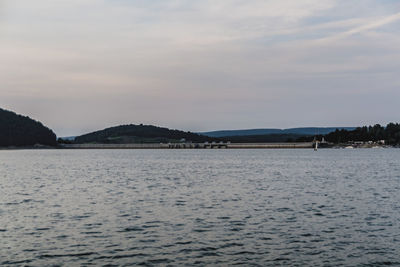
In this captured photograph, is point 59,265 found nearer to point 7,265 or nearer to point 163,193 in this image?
point 7,265

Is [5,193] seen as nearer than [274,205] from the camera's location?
No

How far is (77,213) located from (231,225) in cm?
1338

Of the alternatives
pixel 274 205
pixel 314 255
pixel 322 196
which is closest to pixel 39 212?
pixel 274 205

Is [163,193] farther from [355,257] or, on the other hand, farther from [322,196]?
[355,257]

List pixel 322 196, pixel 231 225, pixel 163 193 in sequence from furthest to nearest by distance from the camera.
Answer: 1. pixel 163 193
2. pixel 322 196
3. pixel 231 225

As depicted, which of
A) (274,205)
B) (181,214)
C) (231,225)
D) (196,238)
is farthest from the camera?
(274,205)

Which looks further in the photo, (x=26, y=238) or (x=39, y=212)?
(x=39, y=212)

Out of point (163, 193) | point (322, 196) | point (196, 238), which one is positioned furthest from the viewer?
point (163, 193)

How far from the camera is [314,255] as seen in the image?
26.3 metres

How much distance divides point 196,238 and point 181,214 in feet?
30.8

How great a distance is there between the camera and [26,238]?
30.5m

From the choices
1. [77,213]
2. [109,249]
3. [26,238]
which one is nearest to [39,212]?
[77,213]

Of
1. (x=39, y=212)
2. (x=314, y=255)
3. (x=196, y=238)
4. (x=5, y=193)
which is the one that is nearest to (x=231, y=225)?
(x=196, y=238)

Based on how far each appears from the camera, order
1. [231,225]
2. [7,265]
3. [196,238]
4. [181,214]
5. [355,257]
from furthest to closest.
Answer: [181,214] < [231,225] < [196,238] < [355,257] < [7,265]
